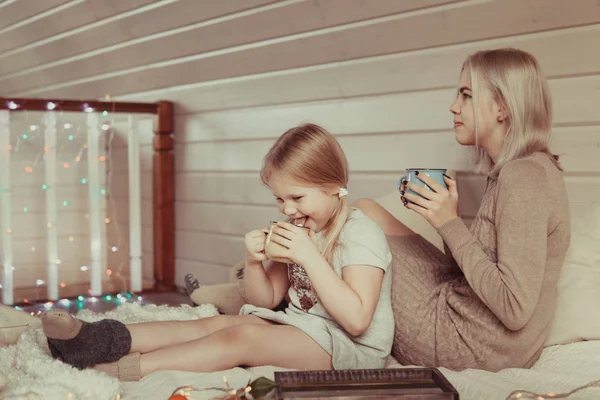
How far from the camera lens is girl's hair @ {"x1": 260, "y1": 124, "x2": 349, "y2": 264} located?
5.68ft

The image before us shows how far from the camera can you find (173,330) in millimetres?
1777

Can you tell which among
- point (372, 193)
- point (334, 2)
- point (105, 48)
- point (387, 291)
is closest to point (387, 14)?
point (334, 2)

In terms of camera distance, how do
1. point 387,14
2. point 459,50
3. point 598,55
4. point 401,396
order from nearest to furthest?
point 401,396, point 598,55, point 459,50, point 387,14

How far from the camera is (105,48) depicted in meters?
4.24

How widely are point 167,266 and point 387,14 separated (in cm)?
195

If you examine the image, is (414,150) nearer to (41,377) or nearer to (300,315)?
(300,315)

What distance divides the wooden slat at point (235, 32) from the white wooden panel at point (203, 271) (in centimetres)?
108

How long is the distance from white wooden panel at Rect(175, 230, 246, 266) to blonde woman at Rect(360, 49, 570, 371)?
1746mm

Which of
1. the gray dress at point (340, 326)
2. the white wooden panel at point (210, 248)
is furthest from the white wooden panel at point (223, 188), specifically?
the gray dress at point (340, 326)

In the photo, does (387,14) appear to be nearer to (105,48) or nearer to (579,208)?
(579,208)

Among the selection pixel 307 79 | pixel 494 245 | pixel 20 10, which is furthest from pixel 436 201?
pixel 20 10

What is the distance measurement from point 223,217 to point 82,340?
2137 millimetres

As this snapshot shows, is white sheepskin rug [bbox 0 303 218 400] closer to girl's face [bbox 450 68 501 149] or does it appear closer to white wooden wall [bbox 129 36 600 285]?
girl's face [bbox 450 68 501 149]

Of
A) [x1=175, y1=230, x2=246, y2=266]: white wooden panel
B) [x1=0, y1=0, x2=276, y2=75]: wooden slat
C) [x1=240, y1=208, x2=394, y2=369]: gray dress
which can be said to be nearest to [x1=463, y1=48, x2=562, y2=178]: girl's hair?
[x1=240, y1=208, x2=394, y2=369]: gray dress
